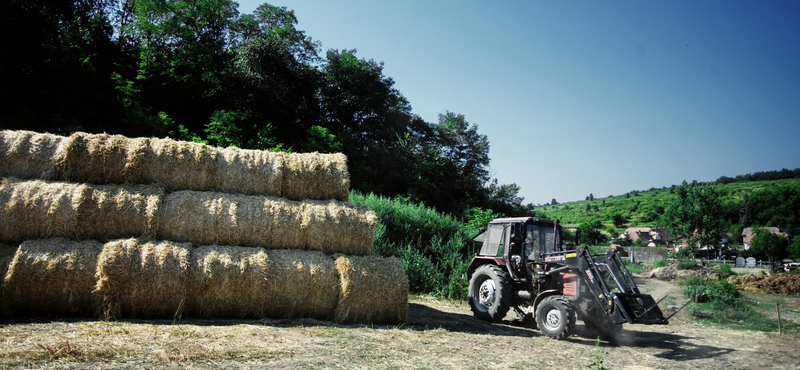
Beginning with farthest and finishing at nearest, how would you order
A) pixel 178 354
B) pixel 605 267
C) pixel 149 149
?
pixel 605 267, pixel 149 149, pixel 178 354

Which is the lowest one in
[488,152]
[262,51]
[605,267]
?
[605,267]

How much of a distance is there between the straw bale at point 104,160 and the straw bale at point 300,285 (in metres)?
2.36

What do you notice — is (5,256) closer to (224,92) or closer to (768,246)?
(224,92)

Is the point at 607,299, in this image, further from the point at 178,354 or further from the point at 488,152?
the point at 488,152

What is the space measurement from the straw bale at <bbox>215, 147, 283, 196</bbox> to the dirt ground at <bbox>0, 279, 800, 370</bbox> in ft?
6.73

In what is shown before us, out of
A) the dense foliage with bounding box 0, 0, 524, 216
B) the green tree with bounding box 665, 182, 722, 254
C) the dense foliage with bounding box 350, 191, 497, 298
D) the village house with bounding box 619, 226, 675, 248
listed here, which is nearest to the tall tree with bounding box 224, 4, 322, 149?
the dense foliage with bounding box 0, 0, 524, 216

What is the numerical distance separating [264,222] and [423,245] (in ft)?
32.9

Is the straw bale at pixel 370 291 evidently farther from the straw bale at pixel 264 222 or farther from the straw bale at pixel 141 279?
the straw bale at pixel 141 279

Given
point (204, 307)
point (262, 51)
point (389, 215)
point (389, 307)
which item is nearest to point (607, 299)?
point (389, 307)

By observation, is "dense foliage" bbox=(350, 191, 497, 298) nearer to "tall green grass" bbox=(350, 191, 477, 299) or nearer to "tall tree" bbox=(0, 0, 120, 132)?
"tall green grass" bbox=(350, 191, 477, 299)

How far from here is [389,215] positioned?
16.2 metres

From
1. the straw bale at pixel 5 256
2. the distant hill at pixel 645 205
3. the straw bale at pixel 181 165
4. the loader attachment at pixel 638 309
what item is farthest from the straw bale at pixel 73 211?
the distant hill at pixel 645 205

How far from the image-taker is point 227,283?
646 cm

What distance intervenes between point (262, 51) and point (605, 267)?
21.8 meters
